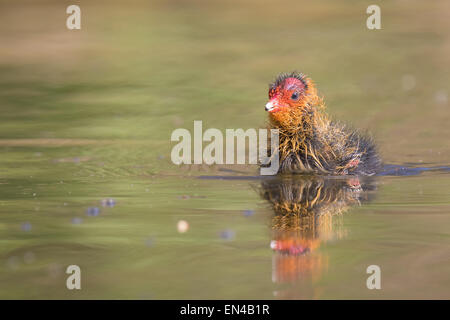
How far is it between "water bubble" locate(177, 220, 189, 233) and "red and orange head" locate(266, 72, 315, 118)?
7.78 ft

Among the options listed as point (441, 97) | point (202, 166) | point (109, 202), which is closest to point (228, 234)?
point (109, 202)

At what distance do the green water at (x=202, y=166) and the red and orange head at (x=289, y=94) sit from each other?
81cm

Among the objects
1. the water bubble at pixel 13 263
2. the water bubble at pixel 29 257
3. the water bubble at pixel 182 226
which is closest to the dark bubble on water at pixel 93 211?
the water bubble at pixel 182 226

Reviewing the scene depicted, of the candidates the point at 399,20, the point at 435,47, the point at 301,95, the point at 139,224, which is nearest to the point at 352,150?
the point at 301,95

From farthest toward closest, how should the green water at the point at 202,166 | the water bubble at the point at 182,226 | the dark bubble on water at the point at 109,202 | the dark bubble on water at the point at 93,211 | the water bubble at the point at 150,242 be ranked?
the dark bubble on water at the point at 109,202
the dark bubble on water at the point at 93,211
the water bubble at the point at 182,226
the water bubble at the point at 150,242
the green water at the point at 202,166

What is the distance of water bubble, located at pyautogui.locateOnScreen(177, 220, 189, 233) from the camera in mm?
6859

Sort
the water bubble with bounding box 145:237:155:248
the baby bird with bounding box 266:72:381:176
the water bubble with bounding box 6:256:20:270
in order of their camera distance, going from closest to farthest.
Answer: the water bubble with bounding box 6:256:20:270, the water bubble with bounding box 145:237:155:248, the baby bird with bounding box 266:72:381:176

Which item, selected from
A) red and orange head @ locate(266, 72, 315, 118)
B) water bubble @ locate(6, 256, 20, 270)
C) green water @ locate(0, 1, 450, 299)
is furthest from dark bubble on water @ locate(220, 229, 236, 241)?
red and orange head @ locate(266, 72, 315, 118)

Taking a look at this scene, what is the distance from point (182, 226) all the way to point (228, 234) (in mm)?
513

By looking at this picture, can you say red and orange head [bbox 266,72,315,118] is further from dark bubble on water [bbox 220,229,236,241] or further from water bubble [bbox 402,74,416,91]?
water bubble [bbox 402,74,416,91]

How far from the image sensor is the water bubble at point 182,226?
22.5 feet

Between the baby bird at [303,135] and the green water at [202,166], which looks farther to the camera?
the baby bird at [303,135]

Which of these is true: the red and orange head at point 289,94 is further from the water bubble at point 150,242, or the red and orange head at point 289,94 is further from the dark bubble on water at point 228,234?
the water bubble at point 150,242
